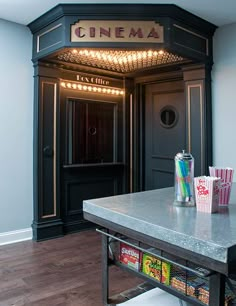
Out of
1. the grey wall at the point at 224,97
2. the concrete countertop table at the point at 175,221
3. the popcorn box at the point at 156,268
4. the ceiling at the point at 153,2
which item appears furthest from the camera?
the grey wall at the point at 224,97

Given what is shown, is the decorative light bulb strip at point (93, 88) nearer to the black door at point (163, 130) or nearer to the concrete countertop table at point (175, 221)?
the black door at point (163, 130)

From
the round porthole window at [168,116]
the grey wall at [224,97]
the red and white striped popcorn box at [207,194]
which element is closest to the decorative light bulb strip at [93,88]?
the round porthole window at [168,116]

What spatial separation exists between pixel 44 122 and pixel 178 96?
1760 mm

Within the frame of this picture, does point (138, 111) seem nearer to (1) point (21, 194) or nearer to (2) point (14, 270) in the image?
(1) point (21, 194)

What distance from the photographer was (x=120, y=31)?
287cm

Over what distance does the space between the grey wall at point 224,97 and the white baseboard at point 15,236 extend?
236 centimetres

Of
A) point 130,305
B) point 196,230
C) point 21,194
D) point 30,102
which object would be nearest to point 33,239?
point 21,194

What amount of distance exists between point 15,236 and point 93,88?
209 cm

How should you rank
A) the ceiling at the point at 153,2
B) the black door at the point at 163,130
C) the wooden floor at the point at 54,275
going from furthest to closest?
the black door at the point at 163,130
the ceiling at the point at 153,2
the wooden floor at the point at 54,275

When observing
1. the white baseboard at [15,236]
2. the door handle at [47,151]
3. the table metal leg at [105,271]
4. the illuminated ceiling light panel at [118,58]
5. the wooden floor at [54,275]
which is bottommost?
the wooden floor at [54,275]

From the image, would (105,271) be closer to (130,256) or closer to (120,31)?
(130,256)

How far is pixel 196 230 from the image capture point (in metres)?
1.11

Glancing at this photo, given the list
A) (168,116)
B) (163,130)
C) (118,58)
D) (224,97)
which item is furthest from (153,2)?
(163,130)

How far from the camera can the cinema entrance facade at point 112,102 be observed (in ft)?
9.43
